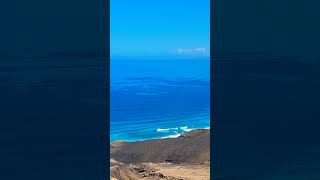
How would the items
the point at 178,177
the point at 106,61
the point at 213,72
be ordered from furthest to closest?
the point at 178,177, the point at 213,72, the point at 106,61

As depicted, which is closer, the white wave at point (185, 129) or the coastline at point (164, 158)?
the coastline at point (164, 158)

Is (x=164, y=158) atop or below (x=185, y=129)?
below

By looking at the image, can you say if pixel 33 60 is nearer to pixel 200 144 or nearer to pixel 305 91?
pixel 305 91

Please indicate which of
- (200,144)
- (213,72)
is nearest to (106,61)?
(213,72)

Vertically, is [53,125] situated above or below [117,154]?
above

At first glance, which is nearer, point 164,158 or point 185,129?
point 164,158

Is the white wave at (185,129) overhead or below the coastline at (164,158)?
overhead

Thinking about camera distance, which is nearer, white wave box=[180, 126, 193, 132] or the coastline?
the coastline

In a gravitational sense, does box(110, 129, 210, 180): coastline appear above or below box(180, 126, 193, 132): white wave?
below
